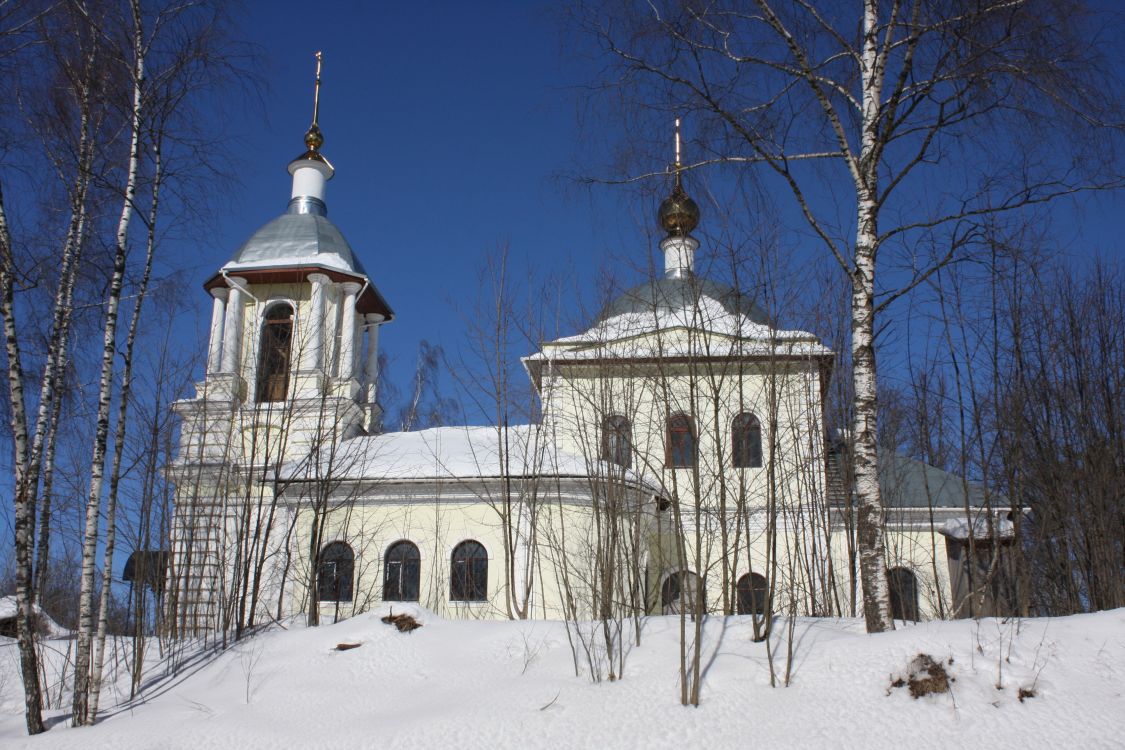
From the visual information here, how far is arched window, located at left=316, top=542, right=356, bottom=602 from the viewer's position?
15594 mm

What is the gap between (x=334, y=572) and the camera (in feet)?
51.6

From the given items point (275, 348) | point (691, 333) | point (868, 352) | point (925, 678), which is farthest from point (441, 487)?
point (925, 678)

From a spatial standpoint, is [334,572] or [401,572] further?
[334,572]

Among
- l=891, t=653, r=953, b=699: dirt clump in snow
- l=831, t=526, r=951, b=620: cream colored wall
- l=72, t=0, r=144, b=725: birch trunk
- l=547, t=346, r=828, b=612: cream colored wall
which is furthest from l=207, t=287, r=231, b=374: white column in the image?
l=891, t=653, r=953, b=699: dirt clump in snow

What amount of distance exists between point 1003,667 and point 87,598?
7.45 metres

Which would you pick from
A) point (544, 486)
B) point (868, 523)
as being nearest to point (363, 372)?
point (544, 486)

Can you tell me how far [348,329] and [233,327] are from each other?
242 cm

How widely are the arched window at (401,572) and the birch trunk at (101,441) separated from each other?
772 cm

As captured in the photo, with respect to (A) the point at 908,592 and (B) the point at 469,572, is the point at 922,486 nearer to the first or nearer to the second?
(A) the point at 908,592

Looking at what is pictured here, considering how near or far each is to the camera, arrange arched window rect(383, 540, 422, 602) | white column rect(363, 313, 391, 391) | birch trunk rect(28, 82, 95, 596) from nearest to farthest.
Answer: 1. birch trunk rect(28, 82, 95, 596)
2. arched window rect(383, 540, 422, 602)
3. white column rect(363, 313, 391, 391)

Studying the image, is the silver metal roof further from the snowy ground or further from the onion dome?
the snowy ground

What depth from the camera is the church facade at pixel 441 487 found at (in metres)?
12.1

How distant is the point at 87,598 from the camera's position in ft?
26.1

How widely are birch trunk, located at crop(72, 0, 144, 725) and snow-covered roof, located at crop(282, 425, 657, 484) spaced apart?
20.6 ft
